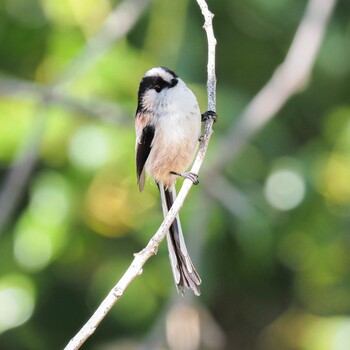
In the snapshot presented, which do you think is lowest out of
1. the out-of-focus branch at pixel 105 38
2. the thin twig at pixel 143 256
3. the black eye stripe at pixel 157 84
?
the thin twig at pixel 143 256

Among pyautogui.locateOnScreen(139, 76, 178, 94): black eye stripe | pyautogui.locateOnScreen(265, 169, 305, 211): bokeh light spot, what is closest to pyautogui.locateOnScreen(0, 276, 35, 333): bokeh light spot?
pyautogui.locateOnScreen(265, 169, 305, 211): bokeh light spot

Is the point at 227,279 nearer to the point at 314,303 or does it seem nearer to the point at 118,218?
the point at 314,303

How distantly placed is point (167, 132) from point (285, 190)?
1.79 meters

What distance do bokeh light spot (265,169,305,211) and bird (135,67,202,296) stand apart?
157cm

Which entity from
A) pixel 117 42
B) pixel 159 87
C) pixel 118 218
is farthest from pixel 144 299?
pixel 159 87

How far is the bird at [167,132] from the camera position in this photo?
Result: 4504mm

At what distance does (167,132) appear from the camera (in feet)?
15.1

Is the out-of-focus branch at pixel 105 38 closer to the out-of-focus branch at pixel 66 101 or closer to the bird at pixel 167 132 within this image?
the out-of-focus branch at pixel 66 101

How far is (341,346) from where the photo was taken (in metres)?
5.93

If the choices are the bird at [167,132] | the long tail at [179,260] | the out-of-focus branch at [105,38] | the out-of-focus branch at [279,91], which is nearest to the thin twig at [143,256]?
A: the bird at [167,132]

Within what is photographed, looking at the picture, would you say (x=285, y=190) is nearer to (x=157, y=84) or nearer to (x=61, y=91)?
(x=61, y=91)

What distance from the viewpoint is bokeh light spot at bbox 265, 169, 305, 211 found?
6.19 metres

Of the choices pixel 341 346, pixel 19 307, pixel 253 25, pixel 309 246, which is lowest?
pixel 19 307

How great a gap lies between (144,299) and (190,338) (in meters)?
0.89
